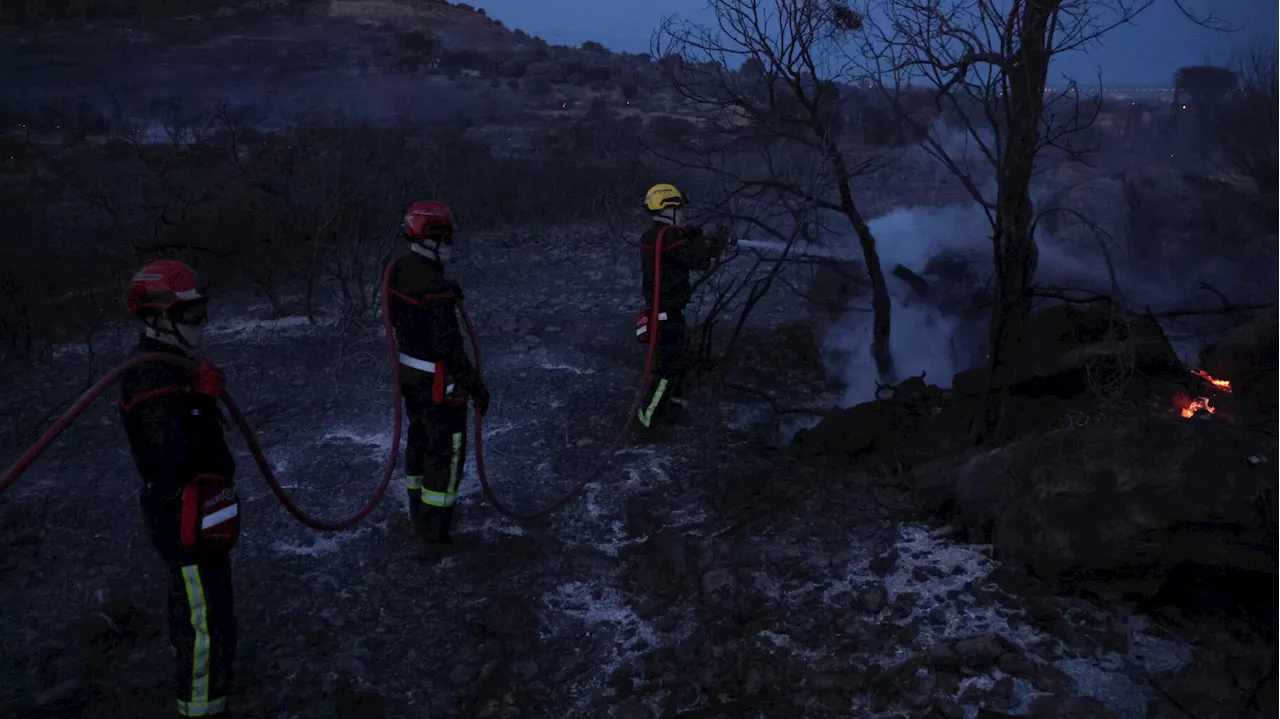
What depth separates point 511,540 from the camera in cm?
456

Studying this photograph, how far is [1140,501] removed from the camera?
132 inches

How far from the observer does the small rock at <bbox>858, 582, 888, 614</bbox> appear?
359 cm

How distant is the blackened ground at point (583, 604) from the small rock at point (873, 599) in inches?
0.4

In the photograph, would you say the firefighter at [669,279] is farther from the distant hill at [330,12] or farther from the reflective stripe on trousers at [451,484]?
the distant hill at [330,12]

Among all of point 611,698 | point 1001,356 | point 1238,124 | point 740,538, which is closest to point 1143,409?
point 1001,356

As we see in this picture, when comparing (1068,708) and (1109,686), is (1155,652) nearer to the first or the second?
(1109,686)

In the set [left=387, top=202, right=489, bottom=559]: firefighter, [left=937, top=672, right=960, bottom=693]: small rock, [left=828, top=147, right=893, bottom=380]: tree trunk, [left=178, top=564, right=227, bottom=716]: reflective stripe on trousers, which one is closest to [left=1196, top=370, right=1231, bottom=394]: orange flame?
[left=828, top=147, right=893, bottom=380]: tree trunk

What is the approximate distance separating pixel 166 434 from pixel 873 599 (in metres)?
2.98

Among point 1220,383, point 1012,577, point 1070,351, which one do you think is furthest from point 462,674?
point 1220,383

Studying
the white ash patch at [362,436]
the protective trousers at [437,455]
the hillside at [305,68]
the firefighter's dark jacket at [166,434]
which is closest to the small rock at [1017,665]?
the protective trousers at [437,455]

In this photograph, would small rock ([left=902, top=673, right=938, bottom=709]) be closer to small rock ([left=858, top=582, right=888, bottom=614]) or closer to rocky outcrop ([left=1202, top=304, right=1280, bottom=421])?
small rock ([left=858, top=582, right=888, bottom=614])

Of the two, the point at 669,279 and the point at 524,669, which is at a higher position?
the point at 669,279

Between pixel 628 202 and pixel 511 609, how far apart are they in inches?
461

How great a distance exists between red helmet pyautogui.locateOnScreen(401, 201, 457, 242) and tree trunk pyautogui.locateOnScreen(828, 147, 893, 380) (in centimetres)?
291
